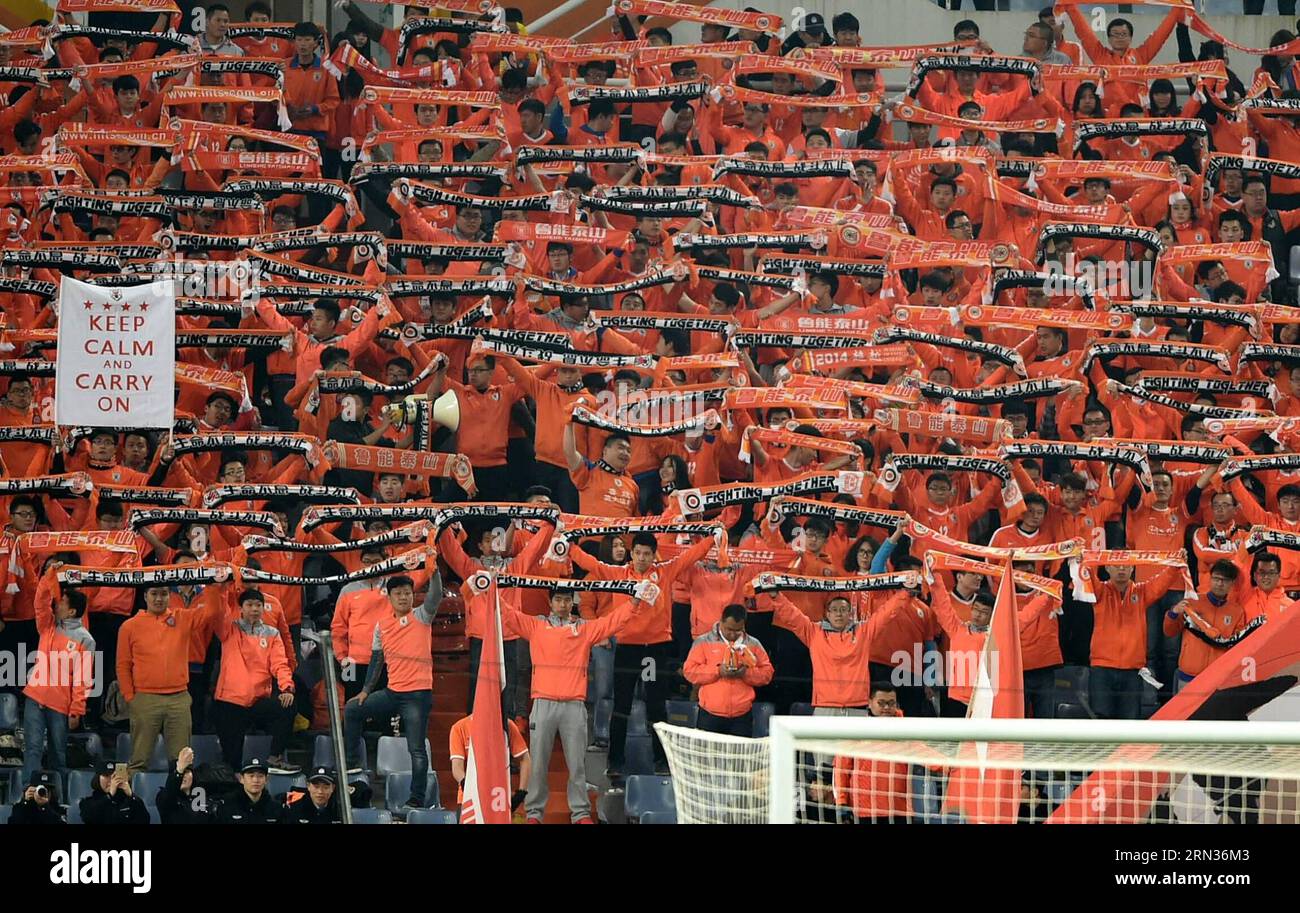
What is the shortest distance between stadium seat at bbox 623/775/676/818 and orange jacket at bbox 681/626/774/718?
1.55 feet

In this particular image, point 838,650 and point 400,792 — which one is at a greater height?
point 838,650

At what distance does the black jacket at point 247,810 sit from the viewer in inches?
380

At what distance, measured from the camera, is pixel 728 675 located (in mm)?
10188

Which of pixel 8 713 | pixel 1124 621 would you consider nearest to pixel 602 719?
pixel 1124 621

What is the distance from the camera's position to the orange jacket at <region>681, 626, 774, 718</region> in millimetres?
10172

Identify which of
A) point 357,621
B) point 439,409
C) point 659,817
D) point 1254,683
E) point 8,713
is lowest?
point 659,817

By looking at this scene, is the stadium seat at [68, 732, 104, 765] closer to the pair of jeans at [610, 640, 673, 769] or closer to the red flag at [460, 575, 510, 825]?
the red flag at [460, 575, 510, 825]

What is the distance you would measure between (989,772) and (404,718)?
3579 millimetres

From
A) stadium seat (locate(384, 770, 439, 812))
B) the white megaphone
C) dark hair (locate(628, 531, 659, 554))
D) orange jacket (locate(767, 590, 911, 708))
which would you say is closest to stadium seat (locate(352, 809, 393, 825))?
stadium seat (locate(384, 770, 439, 812))

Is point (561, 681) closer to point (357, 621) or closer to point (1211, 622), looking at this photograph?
point (357, 621)

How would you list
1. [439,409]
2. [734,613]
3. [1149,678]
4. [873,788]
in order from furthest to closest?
[439,409], [1149,678], [734,613], [873,788]

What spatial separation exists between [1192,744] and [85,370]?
705cm

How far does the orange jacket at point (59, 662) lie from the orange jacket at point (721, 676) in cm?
290
